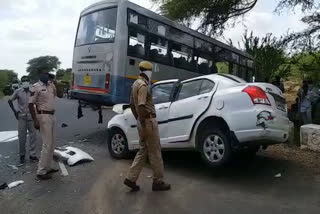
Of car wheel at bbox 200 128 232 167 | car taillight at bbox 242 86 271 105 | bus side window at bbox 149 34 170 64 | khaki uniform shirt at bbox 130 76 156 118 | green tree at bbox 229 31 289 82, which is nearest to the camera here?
khaki uniform shirt at bbox 130 76 156 118

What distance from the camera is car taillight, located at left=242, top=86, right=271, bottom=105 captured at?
655 centimetres

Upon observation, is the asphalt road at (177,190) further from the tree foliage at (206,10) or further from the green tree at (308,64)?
the tree foliage at (206,10)

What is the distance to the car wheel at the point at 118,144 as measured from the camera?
8.41 m

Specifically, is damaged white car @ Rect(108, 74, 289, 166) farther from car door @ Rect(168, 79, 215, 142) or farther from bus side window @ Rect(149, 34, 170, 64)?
bus side window @ Rect(149, 34, 170, 64)

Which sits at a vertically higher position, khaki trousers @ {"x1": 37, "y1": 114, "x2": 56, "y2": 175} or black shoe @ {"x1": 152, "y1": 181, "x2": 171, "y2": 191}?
khaki trousers @ {"x1": 37, "y1": 114, "x2": 56, "y2": 175}

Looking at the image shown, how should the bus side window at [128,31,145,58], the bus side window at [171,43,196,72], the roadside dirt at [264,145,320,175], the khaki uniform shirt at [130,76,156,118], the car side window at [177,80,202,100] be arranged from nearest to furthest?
the khaki uniform shirt at [130,76,156,118]
the car side window at [177,80,202,100]
the roadside dirt at [264,145,320,175]
the bus side window at [128,31,145,58]
the bus side window at [171,43,196,72]

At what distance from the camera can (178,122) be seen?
291 inches

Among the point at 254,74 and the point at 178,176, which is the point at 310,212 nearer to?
the point at 178,176

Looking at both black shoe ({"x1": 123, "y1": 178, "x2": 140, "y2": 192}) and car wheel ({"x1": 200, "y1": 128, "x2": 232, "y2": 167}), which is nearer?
black shoe ({"x1": 123, "y1": 178, "x2": 140, "y2": 192})

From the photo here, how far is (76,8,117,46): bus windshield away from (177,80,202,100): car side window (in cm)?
331

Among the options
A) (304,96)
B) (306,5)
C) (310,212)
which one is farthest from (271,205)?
(306,5)

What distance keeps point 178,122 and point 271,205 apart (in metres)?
2.34

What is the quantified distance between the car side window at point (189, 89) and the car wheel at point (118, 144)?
5.11 ft

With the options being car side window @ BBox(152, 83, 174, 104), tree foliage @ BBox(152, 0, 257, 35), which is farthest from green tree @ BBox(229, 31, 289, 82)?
car side window @ BBox(152, 83, 174, 104)
